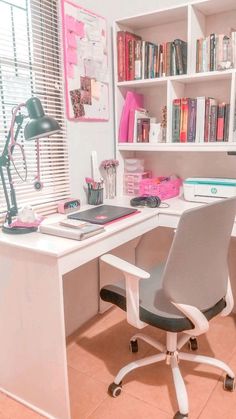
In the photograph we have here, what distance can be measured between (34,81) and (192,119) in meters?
0.94

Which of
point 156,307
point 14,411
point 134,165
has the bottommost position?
point 14,411

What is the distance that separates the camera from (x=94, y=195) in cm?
211

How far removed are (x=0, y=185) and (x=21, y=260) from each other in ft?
1.47

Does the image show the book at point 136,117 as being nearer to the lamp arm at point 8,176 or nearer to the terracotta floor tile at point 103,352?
the lamp arm at point 8,176

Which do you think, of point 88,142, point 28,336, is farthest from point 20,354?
point 88,142

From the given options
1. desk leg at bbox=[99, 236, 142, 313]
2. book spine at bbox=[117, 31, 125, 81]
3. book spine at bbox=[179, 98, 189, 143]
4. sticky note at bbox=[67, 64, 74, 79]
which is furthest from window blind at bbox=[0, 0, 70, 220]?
book spine at bbox=[179, 98, 189, 143]

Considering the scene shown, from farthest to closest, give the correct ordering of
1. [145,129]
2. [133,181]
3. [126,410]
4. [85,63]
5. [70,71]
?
[133,181] < [145,129] < [85,63] < [70,71] < [126,410]

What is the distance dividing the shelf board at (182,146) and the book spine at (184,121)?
0.05 metres

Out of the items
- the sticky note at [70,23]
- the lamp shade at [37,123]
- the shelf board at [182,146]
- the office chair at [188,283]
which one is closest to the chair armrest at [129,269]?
the office chair at [188,283]

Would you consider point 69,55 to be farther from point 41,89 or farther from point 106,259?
point 106,259

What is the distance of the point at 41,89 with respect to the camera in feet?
5.97

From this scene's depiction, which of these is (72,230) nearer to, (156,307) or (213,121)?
(156,307)

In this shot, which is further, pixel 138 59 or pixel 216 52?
pixel 138 59

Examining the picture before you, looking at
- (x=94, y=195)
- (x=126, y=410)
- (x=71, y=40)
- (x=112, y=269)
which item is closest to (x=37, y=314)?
(x=126, y=410)
